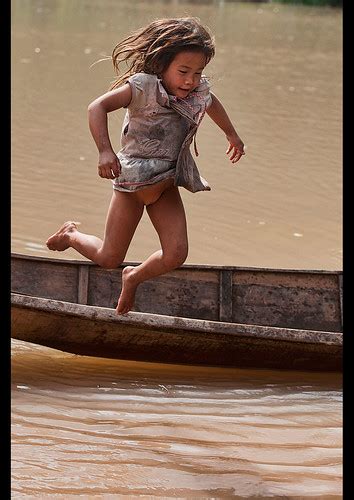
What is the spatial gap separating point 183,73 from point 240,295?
225 cm

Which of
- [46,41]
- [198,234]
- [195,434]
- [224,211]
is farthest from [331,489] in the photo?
[46,41]

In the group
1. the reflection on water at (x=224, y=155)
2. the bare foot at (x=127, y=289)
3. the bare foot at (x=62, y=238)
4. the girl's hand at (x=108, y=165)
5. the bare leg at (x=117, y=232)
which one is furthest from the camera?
the reflection on water at (x=224, y=155)

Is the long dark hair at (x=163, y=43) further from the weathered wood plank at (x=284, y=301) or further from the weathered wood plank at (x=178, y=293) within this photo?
the weathered wood plank at (x=284, y=301)

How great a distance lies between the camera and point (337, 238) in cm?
841

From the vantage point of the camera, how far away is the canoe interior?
5770 mm

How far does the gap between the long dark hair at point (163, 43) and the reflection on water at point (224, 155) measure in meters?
1.88

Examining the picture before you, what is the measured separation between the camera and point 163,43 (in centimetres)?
379

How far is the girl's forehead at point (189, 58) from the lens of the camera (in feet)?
12.4

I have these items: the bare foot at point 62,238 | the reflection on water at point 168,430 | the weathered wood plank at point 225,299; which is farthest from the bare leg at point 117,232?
the weathered wood plank at point 225,299

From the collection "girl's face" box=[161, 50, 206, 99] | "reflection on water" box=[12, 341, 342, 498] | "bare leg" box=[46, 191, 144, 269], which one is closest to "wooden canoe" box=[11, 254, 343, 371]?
"reflection on water" box=[12, 341, 342, 498]

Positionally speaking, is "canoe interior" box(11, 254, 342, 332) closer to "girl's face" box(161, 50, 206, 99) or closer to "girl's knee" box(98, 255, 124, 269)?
"girl's knee" box(98, 255, 124, 269)

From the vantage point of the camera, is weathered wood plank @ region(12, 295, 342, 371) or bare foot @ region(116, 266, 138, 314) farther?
weathered wood plank @ region(12, 295, 342, 371)

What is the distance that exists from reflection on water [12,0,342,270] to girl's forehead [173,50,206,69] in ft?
6.42
